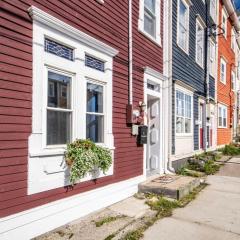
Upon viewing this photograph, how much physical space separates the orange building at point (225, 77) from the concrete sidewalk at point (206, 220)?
11475mm

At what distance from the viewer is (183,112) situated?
12719 millimetres

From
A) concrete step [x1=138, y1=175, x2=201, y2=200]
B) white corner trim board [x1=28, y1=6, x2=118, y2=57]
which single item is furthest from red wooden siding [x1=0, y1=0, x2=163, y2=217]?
concrete step [x1=138, y1=175, x2=201, y2=200]

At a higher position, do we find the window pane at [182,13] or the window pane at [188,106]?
the window pane at [182,13]

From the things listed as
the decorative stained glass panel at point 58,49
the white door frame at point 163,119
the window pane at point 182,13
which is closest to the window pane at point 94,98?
the decorative stained glass panel at point 58,49

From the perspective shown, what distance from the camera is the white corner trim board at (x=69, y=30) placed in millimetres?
5222

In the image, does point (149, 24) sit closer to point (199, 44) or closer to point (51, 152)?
point (51, 152)

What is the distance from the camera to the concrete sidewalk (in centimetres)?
563

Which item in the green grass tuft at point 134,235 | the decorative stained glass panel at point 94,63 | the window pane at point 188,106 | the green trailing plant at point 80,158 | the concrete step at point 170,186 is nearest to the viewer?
the green grass tuft at point 134,235

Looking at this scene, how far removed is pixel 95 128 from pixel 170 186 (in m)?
2.60

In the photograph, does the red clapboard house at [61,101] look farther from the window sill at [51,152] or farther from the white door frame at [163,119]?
the white door frame at [163,119]

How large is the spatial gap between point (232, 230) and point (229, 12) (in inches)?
757

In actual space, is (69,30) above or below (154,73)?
above

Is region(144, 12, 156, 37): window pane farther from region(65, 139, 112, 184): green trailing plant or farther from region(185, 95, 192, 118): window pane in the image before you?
region(65, 139, 112, 184): green trailing plant

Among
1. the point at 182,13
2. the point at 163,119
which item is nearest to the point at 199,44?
the point at 182,13
